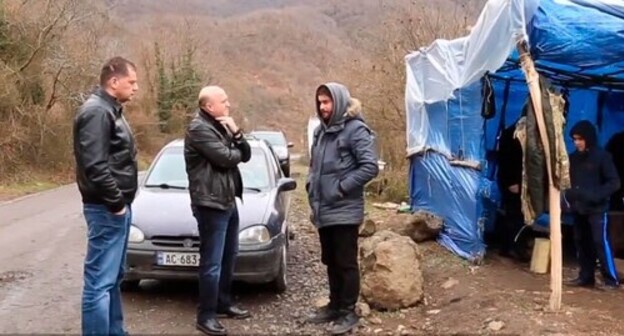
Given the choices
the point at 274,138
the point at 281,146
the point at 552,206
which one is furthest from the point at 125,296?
the point at 274,138

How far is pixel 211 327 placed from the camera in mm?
5484

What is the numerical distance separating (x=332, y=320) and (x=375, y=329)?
37 cm

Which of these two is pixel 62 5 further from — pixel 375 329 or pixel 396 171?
pixel 375 329

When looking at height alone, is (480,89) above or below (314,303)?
above

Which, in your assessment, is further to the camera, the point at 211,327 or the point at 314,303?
the point at 314,303

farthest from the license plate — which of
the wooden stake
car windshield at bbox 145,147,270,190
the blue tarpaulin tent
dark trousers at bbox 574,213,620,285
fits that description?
dark trousers at bbox 574,213,620,285

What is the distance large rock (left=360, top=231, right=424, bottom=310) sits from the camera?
20.3ft

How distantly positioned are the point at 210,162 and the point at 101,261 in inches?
49.8

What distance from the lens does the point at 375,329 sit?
572cm

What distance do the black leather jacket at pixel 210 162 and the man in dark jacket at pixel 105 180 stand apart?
79 centimetres

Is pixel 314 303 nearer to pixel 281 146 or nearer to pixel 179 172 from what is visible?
pixel 179 172

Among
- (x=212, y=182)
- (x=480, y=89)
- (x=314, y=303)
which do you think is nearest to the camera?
(x=212, y=182)

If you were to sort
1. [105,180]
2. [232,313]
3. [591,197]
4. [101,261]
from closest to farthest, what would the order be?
[105,180] → [101,261] → [232,313] → [591,197]

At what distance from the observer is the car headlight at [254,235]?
6.23m
